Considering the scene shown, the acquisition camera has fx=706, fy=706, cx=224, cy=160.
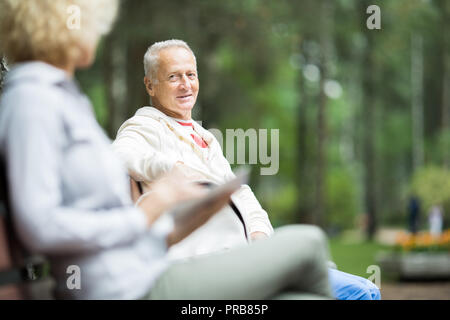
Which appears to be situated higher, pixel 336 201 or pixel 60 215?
pixel 60 215

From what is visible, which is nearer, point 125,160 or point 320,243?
point 320,243

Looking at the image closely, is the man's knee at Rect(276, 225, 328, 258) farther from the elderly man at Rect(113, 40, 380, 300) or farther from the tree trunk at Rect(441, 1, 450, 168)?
the tree trunk at Rect(441, 1, 450, 168)

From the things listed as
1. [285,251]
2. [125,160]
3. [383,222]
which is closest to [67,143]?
[285,251]

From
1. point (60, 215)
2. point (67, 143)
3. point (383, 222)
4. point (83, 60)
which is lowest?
point (383, 222)

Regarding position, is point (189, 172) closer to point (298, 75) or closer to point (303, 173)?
point (298, 75)

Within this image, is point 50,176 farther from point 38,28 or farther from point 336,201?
point 336,201

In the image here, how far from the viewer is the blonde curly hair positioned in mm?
1934

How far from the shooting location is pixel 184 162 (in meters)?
2.85

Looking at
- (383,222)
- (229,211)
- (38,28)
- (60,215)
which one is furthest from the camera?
(383,222)

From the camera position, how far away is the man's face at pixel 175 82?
321cm

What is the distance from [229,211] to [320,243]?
713 mm

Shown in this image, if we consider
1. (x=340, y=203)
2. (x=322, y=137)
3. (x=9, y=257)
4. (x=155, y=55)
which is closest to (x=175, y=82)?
(x=155, y=55)

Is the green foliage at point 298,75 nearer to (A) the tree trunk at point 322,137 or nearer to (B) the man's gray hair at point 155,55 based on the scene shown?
(A) the tree trunk at point 322,137

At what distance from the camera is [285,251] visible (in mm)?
1995
